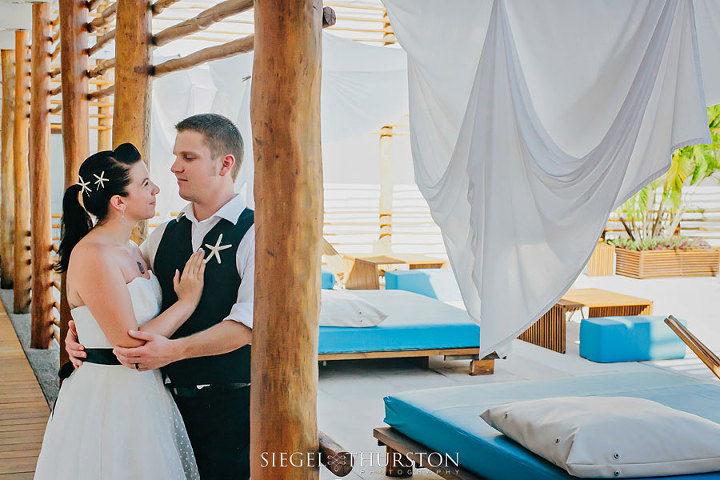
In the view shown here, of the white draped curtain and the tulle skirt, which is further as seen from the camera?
the white draped curtain

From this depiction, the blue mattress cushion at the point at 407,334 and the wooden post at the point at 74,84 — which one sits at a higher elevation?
the wooden post at the point at 74,84

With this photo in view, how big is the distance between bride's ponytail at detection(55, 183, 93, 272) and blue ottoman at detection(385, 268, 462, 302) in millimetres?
6596

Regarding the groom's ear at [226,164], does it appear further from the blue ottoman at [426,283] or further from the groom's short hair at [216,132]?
the blue ottoman at [426,283]

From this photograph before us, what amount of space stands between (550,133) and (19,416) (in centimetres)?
369

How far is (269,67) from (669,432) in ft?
6.21

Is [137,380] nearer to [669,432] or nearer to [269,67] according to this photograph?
[269,67]

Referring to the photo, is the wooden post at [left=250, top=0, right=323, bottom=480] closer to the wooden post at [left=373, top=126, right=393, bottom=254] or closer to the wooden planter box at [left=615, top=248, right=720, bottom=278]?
the wooden post at [left=373, top=126, right=393, bottom=254]

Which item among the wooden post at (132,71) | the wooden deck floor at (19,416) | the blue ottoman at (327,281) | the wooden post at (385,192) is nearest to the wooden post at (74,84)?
the wooden deck floor at (19,416)

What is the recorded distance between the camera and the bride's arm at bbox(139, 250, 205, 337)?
7.57 ft

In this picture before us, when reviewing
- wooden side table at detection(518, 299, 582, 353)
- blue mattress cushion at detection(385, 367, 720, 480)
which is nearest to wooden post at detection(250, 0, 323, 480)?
blue mattress cushion at detection(385, 367, 720, 480)

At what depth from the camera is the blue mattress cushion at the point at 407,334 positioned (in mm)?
6051

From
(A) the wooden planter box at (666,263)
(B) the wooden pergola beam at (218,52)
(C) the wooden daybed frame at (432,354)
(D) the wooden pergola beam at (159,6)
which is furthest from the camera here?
(A) the wooden planter box at (666,263)

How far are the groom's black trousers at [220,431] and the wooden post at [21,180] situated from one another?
626 cm

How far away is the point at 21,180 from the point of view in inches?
335
